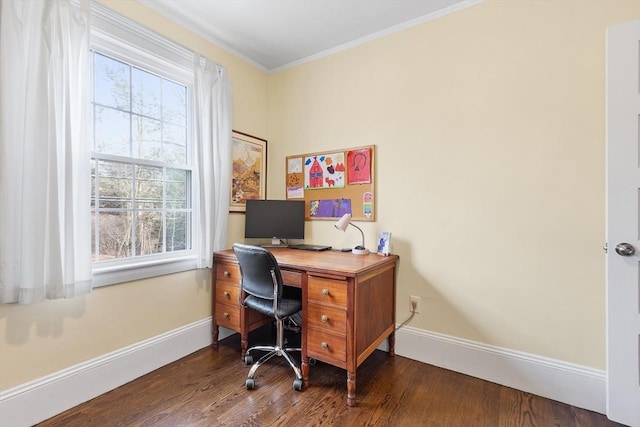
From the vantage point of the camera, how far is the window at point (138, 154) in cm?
178

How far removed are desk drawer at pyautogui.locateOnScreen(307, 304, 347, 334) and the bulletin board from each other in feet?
2.89

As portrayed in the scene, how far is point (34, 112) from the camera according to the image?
55.5 inches

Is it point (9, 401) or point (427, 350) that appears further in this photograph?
point (427, 350)

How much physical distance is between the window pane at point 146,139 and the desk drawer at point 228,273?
93 centimetres

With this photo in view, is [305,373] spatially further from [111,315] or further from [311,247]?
[111,315]

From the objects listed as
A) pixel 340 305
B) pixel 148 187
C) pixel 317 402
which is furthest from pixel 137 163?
pixel 317 402

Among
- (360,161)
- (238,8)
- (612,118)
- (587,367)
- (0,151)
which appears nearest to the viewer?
(0,151)

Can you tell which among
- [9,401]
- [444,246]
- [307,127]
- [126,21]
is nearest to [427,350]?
[444,246]

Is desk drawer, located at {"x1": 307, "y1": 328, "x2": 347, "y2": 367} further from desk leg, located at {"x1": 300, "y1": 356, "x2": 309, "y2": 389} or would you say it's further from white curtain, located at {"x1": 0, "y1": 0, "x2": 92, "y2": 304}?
white curtain, located at {"x1": 0, "y1": 0, "x2": 92, "y2": 304}

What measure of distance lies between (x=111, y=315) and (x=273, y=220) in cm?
130

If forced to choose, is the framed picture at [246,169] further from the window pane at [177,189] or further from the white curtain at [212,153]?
the window pane at [177,189]

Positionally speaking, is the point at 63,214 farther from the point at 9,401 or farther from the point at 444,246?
the point at 444,246

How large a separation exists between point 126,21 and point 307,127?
57.6 inches

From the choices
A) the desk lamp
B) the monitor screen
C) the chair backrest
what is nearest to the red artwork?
the desk lamp
